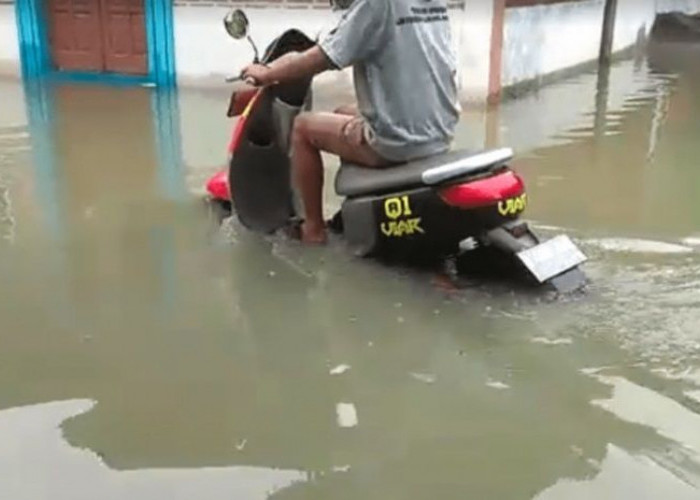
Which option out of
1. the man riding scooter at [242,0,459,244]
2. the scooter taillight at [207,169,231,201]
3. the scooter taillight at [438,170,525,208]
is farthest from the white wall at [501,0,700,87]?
the scooter taillight at [438,170,525,208]

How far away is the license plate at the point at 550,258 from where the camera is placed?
3.88 m

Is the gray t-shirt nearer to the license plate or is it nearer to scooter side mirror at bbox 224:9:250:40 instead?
scooter side mirror at bbox 224:9:250:40

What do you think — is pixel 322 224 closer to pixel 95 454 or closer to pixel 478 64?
pixel 95 454

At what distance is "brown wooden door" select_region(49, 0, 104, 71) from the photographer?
11.1 m

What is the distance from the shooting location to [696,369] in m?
3.26

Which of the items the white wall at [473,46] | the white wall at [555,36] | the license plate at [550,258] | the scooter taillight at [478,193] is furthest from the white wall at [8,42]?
the license plate at [550,258]

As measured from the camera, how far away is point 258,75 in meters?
4.28

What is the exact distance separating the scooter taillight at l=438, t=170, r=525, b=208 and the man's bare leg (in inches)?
17.6

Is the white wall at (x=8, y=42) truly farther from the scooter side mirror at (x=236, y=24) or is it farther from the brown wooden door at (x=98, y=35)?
the scooter side mirror at (x=236, y=24)

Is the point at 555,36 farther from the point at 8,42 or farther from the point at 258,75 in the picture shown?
the point at 258,75

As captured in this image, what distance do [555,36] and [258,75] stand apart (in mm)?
7611

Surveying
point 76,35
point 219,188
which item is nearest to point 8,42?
point 76,35

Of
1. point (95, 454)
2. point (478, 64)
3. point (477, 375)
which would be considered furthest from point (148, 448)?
point (478, 64)

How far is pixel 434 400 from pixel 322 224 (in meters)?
1.69
